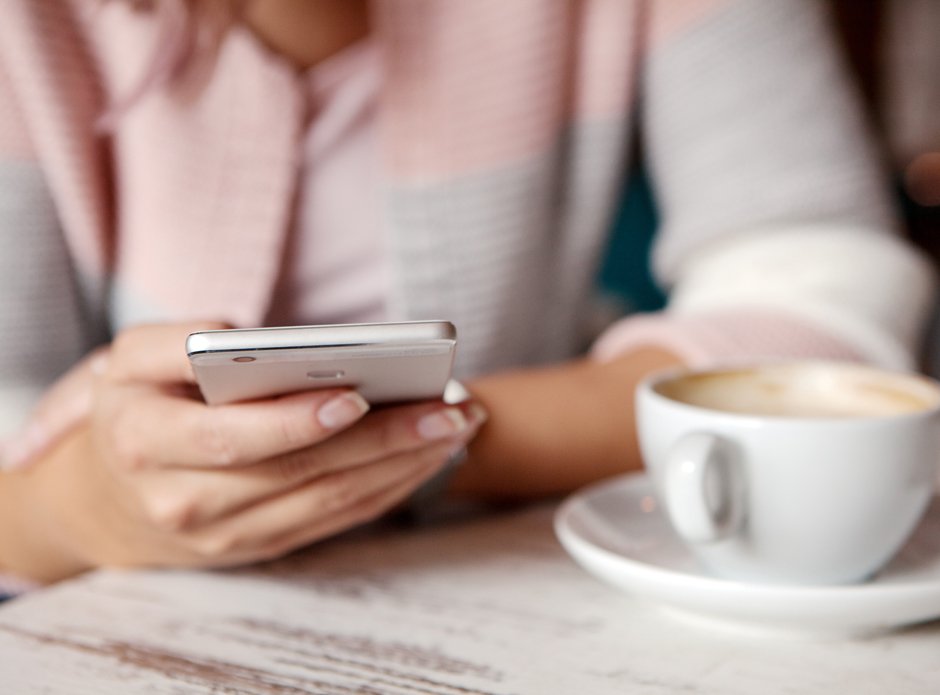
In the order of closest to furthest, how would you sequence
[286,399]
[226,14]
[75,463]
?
[286,399]
[75,463]
[226,14]

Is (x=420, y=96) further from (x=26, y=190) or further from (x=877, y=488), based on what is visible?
(x=877, y=488)

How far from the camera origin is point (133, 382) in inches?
13.1

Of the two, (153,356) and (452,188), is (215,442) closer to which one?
(153,356)

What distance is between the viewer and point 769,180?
582mm

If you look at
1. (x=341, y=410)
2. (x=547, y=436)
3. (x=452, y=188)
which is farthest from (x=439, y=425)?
(x=452, y=188)

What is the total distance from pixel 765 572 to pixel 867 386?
0.09 metres

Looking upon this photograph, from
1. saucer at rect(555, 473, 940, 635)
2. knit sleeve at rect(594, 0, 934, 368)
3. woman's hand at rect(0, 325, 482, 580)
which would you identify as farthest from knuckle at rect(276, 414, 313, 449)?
knit sleeve at rect(594, 0, 934, 368)

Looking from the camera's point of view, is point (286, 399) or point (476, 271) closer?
point (286, 399)

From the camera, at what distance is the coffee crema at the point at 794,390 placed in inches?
13.3

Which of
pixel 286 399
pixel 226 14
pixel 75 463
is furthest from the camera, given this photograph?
pixel 226 14

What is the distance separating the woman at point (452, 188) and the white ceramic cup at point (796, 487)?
0.53 ft

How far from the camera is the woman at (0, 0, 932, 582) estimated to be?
0.50 m

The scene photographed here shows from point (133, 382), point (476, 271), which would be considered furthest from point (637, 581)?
point (476, 271)

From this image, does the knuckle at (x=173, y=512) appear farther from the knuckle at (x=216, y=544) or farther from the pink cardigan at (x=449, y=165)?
the pink cardigan at (x=449, y=165)
